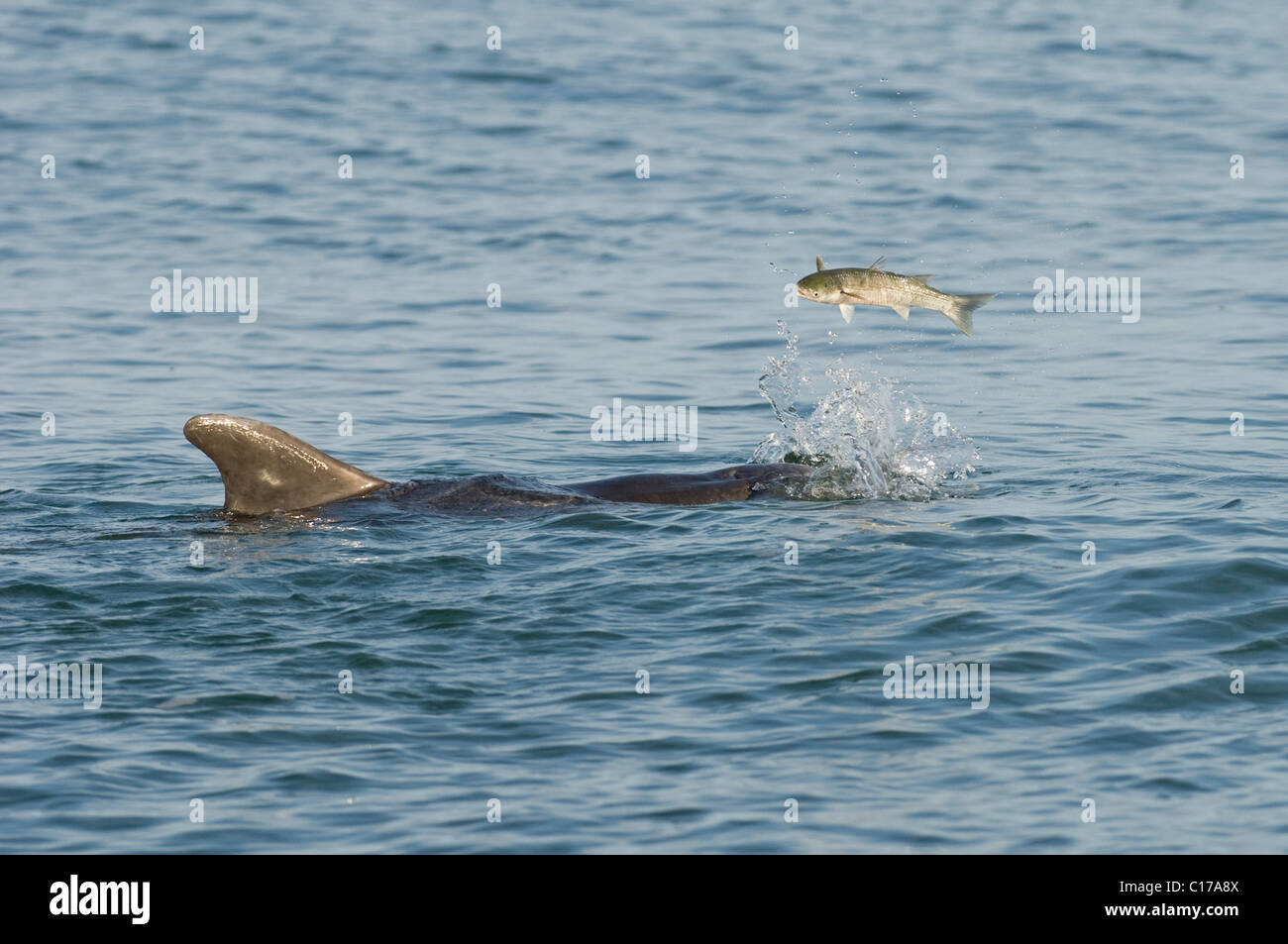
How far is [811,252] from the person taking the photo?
22.0 metres

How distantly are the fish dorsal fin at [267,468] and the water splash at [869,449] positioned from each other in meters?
3.34

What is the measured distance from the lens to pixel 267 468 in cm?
1154

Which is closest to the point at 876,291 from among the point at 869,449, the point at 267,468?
the point at 869,449

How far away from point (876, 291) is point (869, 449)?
249 centimetres

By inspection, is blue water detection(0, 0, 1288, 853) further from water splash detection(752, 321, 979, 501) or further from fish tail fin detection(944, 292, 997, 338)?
fish tail fin detection(944, 292, 997, 338)

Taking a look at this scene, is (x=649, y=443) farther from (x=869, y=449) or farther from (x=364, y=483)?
(x=364, y=483)

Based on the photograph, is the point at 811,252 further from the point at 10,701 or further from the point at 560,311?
the point at 10,701

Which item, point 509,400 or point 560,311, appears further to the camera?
point 560,311

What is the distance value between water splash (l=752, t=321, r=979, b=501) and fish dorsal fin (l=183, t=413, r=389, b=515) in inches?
131

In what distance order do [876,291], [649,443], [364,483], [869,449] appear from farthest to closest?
[649,443] → [869,449] → [364,483] → [876,291]

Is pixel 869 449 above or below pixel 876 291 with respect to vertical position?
below

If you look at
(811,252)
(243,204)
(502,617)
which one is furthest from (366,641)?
(243,204)

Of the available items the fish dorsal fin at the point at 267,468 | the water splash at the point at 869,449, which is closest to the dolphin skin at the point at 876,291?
the water splash at the point at 869,449
